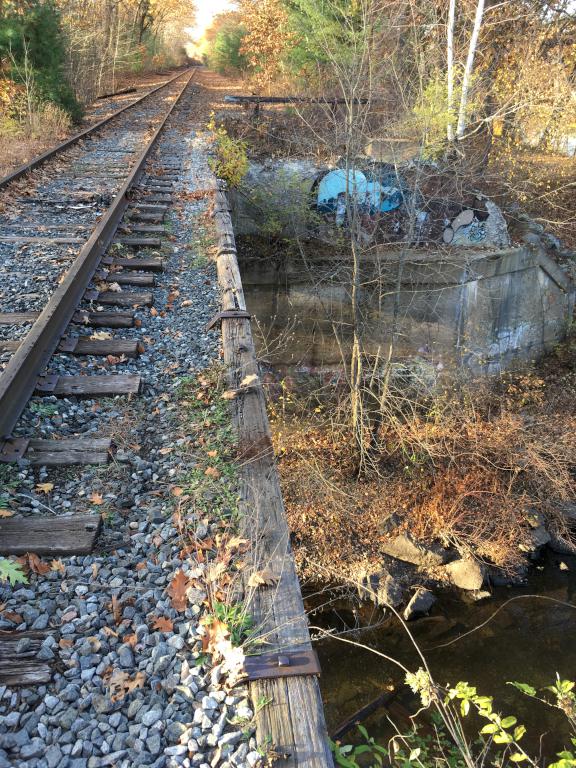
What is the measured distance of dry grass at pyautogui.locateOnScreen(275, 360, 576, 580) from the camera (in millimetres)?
8617

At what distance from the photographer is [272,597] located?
2703 millimetres

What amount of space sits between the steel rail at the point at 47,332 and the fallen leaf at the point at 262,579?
193 cm

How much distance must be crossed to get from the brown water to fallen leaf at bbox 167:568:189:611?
4.52 m

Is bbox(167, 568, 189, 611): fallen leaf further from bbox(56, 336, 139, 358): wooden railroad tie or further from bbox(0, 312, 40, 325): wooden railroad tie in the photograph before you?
bbox(0, 312, 40, 325): wooden railroad tie

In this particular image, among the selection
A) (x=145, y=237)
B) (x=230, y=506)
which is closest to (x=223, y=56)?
(x=145, y=237)

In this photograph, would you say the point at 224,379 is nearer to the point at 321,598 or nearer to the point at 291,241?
the point at 321,598

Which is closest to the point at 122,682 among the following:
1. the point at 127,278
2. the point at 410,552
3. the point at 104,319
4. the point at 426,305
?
the point at 104,319

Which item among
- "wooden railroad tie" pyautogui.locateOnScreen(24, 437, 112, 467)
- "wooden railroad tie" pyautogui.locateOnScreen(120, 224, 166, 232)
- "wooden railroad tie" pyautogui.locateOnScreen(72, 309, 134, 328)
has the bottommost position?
"wooden railroad tie" pyautogui.locateOnScreen(24, 437, 112, 467)

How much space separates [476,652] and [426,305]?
7.27 meters

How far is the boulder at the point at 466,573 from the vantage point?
8492 millimetres

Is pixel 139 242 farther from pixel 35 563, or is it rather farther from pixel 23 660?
pixel 23 660

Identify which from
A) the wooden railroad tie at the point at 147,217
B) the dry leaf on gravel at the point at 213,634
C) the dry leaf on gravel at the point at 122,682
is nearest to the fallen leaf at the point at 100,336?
the dry leaf on gravel at the point at 213,634

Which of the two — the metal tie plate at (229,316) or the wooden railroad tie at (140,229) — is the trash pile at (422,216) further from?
the metal tie plate at (229,316)

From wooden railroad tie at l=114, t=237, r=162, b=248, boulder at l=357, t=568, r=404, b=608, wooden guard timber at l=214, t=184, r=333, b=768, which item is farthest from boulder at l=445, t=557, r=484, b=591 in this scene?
wooden railroad tie at l=114, t=237, r=162, b=248
